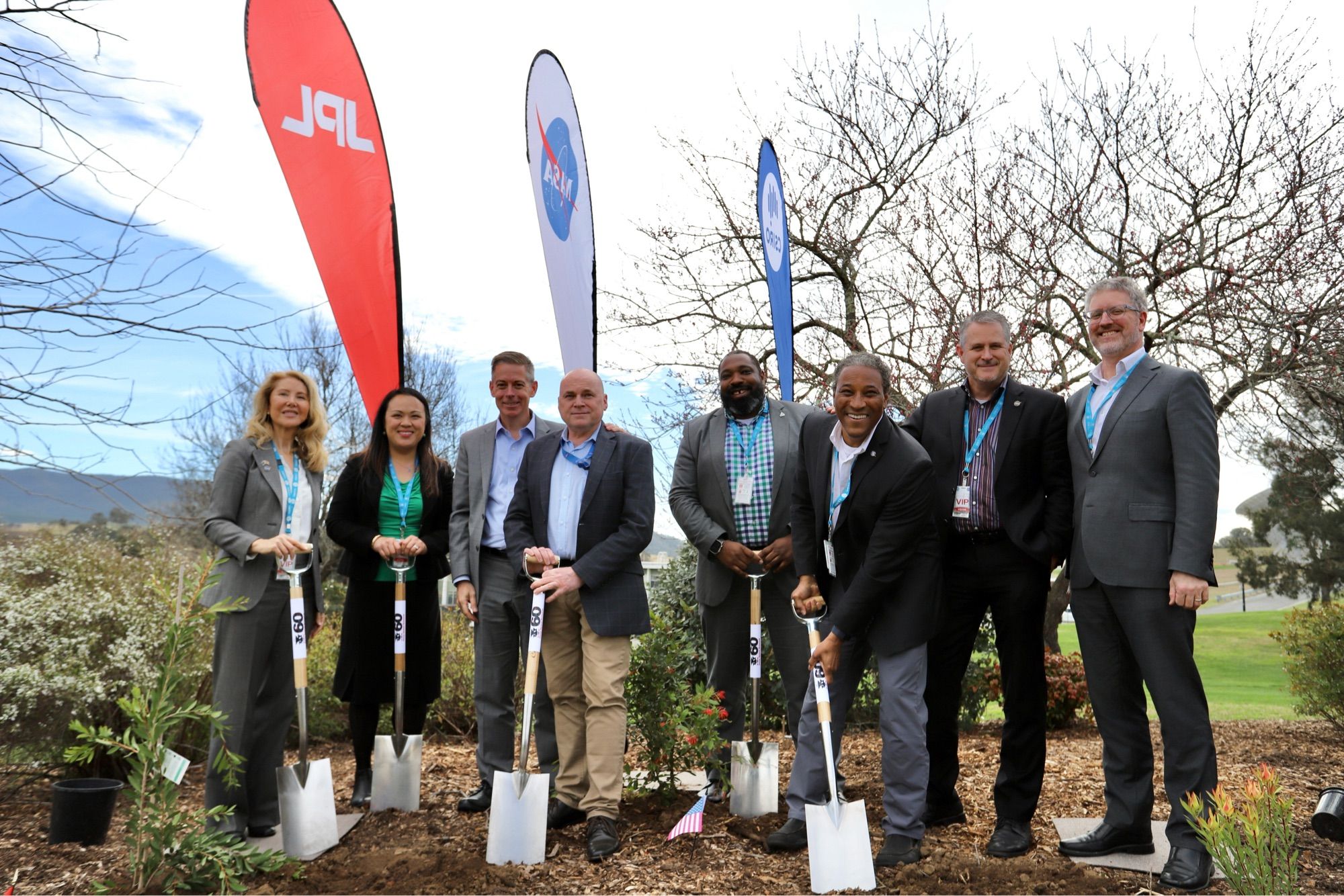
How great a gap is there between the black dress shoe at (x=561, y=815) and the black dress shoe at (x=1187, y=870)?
2426mm

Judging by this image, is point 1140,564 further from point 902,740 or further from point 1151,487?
point 902,740

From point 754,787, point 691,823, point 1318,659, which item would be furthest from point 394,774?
point 1318,659

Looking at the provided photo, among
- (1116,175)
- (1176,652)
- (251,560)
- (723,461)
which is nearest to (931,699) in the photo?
(1176,652)

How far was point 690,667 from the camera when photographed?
21.5ft

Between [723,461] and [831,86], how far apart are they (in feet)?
21.6

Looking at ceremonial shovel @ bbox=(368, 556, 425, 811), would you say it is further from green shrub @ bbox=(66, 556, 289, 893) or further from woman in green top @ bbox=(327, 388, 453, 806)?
green shrub @ bbox=(66, 556, 289, 893)

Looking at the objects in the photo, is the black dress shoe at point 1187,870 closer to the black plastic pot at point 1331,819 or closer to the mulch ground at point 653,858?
the mulch ground at point 653,858

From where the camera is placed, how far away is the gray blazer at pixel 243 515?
4102 millimetres

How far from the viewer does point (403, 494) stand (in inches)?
186

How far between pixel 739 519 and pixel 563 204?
309cm

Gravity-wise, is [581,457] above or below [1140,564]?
above

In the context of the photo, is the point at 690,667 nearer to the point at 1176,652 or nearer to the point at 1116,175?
the point at 1176,652

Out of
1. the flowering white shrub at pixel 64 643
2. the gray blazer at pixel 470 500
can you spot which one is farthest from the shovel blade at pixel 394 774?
the flowering white shrub at pixel 64 643

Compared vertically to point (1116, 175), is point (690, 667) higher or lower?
lower
